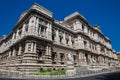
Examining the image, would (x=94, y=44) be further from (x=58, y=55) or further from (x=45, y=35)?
(x=45, y=35)

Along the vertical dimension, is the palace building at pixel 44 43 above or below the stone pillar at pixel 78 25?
below

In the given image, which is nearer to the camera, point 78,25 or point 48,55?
point 48,55

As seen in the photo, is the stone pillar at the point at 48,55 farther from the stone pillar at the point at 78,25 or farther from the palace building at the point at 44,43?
the stone pillar at the point at 78,25

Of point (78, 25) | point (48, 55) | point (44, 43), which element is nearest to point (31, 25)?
point (44, 43)

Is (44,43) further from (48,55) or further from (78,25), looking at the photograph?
(78,25)

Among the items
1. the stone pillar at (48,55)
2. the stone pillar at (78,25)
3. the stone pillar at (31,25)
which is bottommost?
the stone pillar at (48,55)

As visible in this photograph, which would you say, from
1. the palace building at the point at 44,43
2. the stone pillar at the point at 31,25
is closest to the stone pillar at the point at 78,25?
the palace building at the point at 44,43

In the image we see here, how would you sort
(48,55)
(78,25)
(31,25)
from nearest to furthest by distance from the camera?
(31,25)
(48,55)
(78,25)

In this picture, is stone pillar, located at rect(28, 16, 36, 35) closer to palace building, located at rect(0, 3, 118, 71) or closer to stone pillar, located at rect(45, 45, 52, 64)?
palace building, located at rect(0, 3, 118, 71)

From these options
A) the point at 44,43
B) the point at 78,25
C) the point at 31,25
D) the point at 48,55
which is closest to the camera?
the point at 31,25

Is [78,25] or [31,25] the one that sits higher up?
[78,25]

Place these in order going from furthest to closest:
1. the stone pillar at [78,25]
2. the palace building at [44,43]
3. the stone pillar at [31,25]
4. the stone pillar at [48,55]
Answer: the stone pillar at [78,25] → the stone pillar at [48,55] → the stone pillar at [31,25] → the palace building at [44,43]

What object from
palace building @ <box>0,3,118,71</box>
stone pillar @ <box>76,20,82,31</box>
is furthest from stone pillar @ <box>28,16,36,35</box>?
stone pillar @ <box>76,20,82,31</box>

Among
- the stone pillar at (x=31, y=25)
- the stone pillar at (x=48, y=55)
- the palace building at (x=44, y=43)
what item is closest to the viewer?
the palace building at (x=44, y=43)
